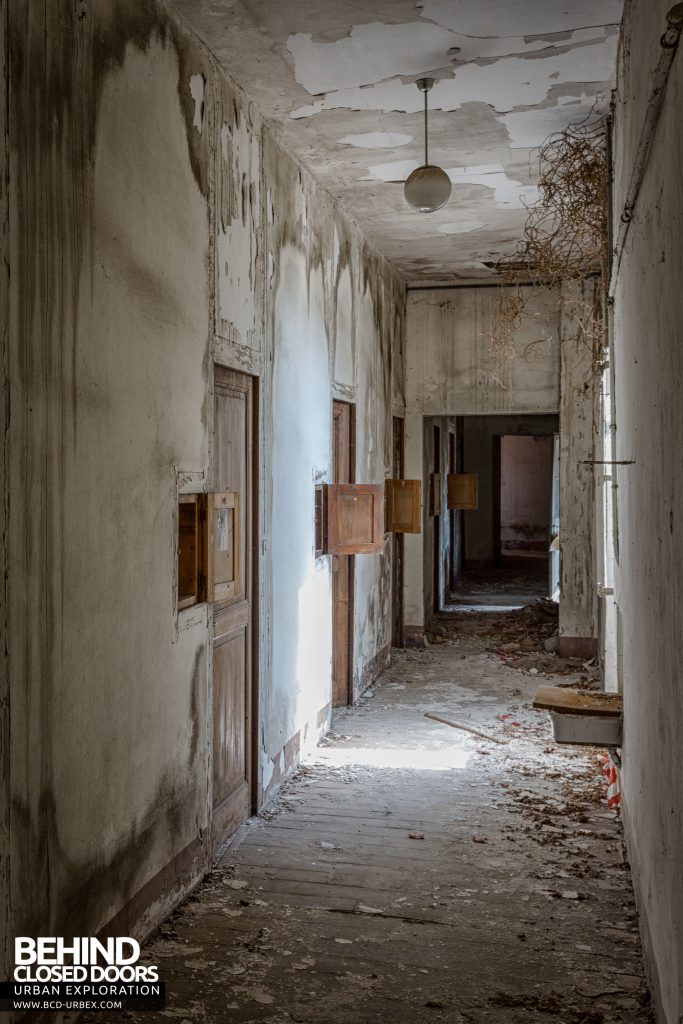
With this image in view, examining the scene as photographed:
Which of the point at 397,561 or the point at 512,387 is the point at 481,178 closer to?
the point at 512,387

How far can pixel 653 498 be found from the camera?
9.02ft

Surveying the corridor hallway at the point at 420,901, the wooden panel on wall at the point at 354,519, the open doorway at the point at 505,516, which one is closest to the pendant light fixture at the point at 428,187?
the wooden panel on wall at the point at 354,519

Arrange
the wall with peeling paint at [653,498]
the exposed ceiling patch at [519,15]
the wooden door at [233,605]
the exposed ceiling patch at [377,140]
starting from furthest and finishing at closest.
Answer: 1. the exposed ceiling patch at [377,140]
2. the wooden door at [233,605]
3. the exposed ceiling patch at [519,15]
4. the wall with peeling paint at [653,498]

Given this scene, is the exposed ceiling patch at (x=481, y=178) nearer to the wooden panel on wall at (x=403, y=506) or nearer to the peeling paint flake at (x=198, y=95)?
the peeling paint flake at (x=198, y=95)

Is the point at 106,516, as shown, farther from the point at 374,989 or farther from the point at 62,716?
the point at 374,989

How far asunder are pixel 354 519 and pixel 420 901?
2949 mm

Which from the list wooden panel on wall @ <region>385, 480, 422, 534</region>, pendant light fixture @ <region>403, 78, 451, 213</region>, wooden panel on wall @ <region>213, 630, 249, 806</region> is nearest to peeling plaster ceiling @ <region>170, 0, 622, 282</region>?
pendant light fixture @ <region>403, 78, 451, 213</region>

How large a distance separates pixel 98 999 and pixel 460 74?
13.9 ft

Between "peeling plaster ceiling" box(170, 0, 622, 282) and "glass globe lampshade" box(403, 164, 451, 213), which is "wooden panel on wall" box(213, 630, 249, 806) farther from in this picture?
"peeling plaster ceiling" box(170, 0, 622, 282)

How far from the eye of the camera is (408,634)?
9.45 metres

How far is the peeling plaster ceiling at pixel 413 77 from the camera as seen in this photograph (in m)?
3.79

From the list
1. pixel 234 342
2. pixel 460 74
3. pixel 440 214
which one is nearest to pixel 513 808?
pixel 234 342

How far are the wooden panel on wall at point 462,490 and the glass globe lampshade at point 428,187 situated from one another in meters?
7.47

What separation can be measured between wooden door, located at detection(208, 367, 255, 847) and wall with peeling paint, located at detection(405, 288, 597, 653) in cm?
482
